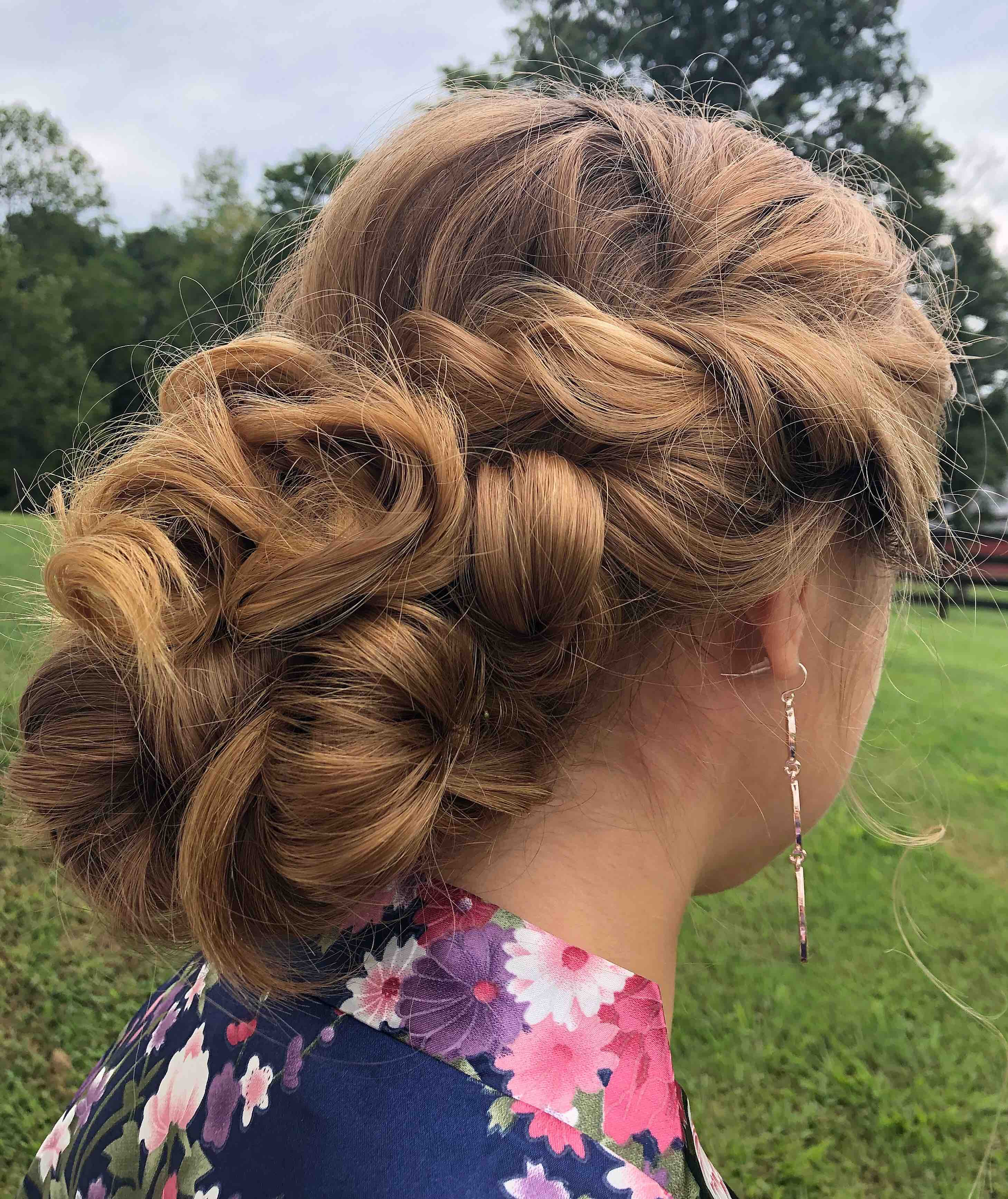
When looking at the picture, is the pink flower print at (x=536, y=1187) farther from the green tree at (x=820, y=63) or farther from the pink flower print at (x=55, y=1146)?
the green tree at (x=820, y=63)

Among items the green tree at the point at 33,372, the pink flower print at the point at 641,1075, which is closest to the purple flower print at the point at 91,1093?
the pink flower print at the point at 641,1075

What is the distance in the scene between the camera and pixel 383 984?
0.81m

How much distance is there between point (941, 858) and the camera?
3.90 metres

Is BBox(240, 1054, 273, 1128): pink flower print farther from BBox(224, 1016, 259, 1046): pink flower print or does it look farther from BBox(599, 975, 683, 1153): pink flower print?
BBox(599, 975, 683, 1153): pink flower print

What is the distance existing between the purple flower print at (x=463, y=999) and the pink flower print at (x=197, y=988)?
329 millimetres

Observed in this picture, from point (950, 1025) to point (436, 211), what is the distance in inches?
116

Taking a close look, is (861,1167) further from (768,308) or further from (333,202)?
(333,202)

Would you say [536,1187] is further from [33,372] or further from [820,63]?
[33,372]

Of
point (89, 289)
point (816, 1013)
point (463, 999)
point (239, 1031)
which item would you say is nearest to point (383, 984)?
point (463, 999)

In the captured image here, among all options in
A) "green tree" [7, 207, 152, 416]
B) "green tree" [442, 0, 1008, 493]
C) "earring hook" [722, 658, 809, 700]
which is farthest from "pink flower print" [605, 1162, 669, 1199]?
"green tree" [7, 207, 152, 416]

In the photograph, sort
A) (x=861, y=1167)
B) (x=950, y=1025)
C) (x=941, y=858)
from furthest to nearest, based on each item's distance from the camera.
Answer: (x=941, y=858), (x=950, y=1025), (x=861, y=1167)

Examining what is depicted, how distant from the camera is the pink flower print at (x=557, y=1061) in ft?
2.43

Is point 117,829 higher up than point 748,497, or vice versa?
point 748,497

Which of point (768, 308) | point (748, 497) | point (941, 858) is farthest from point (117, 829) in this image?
point (941, 858)
